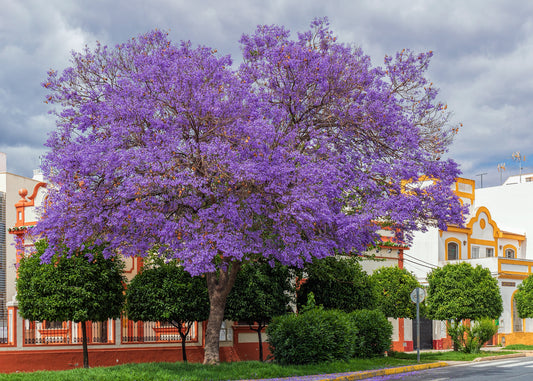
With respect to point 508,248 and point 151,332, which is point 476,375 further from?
point 508,248

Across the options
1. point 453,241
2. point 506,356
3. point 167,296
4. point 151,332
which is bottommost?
point 506,356

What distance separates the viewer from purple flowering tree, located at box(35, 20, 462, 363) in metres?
17.5

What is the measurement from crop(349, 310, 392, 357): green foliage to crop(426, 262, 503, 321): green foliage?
10848 mm

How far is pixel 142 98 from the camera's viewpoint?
60.8 ft

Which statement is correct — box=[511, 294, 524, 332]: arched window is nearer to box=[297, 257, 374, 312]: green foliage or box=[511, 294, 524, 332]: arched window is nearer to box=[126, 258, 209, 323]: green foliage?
box=[297, 257, 374, 312]: green foliage

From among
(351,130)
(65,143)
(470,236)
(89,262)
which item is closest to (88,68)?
(65,143)

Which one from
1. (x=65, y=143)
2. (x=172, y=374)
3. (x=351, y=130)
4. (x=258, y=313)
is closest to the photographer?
(x=172, y=374)

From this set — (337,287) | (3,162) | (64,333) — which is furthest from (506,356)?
(3,162)

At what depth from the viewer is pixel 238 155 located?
17.6m

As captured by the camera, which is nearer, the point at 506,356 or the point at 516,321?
the point at 506,356

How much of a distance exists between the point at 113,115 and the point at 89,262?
584 centimetres

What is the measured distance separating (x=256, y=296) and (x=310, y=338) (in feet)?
11.7

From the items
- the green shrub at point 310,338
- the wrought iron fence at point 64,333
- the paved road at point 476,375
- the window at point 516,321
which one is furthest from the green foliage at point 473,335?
the wrought iron fence at point 64,333

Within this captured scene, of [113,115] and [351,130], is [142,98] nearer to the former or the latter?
[113,115]
